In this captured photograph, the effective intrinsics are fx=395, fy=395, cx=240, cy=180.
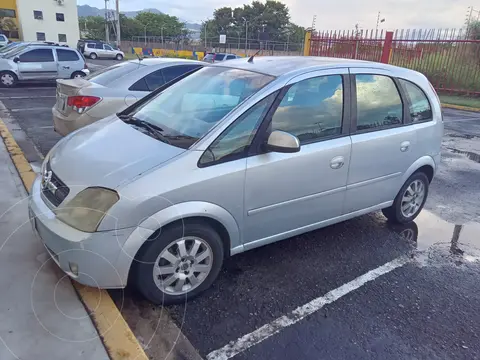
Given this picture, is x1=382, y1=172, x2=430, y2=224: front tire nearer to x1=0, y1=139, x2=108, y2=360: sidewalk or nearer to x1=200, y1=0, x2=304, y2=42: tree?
x1=0, y1=139, x2=108, y2=360: sidewalk

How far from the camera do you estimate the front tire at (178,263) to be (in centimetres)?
263

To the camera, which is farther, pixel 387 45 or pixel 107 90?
pixel 387 45

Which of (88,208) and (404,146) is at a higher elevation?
(404,146)

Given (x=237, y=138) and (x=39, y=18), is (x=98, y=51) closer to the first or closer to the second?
(x=39, y=18)

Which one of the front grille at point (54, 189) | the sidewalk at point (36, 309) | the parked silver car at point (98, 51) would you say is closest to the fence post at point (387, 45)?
the front grille at point (54, 189)

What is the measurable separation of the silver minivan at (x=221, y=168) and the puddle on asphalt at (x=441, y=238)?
507mm

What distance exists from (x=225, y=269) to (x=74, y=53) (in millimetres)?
14419

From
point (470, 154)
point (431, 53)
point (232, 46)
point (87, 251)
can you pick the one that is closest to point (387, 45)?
point (431, 53)

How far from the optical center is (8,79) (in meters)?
13.9

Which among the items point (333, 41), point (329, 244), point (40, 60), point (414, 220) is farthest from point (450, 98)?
point (40, 60)

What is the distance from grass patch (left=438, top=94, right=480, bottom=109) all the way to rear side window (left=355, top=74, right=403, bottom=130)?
40.4 ft

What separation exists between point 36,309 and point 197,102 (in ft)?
6.62

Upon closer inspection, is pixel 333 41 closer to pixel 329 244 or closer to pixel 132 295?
pixel 329 244

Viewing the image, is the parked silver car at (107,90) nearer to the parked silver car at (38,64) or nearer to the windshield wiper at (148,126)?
the windshield wiper at (148,126)
